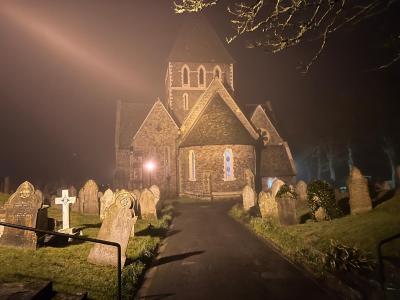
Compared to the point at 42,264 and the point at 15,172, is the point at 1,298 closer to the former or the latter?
the point at 42,264

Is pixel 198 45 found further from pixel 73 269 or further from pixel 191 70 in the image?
pixel 73 269

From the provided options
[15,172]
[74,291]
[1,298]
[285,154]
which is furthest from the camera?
[15,172]

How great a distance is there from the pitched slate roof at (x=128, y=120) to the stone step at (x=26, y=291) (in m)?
29.0

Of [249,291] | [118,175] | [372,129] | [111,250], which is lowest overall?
[249,291]

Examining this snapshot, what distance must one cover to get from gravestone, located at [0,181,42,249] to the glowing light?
22.0 metres

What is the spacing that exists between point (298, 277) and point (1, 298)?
5791 millimetres

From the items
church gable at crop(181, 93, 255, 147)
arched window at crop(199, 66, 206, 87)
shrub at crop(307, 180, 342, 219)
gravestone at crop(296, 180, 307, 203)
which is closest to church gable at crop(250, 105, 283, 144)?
Answer: church gable at crop(181, 93, 255, 147)

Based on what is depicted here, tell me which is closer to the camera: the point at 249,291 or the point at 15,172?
the point at 249,291

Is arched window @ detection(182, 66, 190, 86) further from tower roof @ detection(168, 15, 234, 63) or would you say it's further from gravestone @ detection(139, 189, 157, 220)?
gravestone @ detection(139, 189, 157, 220)

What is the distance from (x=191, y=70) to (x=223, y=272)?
30.7 m

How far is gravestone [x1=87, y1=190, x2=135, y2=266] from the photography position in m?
8.08

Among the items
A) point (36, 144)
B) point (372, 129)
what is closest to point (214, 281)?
point (372, 129)

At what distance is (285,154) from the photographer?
1278 inches

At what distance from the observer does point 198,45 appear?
37.0 m
